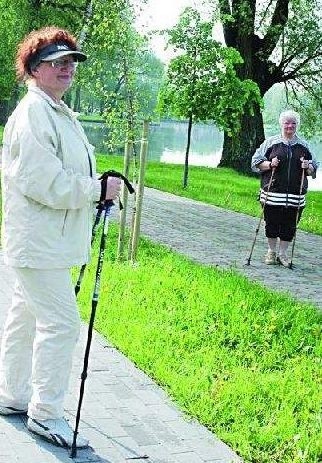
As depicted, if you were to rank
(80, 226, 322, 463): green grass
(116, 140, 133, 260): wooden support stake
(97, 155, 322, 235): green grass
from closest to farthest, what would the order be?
(80, 226, 322, 463): green grass, (116, 140, 133, 260): wooden support stake, (97, 155, 322, 235): green grass

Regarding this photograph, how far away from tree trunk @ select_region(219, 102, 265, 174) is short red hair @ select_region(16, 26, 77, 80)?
24.3 meters

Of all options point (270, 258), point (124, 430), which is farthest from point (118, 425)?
point (270, 258)

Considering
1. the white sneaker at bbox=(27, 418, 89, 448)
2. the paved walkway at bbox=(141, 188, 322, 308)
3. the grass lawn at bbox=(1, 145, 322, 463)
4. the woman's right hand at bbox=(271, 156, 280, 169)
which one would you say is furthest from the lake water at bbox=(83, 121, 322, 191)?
the white sneaker at bbox=(27, 418, 89, 448)

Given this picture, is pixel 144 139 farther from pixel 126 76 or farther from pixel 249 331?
pixel 249 331

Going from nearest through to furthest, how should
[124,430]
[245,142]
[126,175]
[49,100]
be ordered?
[49,100], [124,430], [126,175], [245,142]

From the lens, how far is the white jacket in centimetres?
397

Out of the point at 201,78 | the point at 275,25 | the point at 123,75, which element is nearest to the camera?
the point at 123,75

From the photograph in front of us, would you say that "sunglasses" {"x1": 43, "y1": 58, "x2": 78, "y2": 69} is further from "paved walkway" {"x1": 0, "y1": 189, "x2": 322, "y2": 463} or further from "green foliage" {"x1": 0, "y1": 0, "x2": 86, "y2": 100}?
"green foliage" {"x1": 0, "y1": 0, "x2": 86, "y2": 100}

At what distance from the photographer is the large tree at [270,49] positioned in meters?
28.1

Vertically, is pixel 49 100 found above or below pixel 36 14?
below

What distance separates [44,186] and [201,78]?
1691 centimetres

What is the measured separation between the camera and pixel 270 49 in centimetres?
2873

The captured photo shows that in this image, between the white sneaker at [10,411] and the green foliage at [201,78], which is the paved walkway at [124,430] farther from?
the green foliage at [201,78]

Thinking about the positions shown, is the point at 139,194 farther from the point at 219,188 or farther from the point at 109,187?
the point at 219,188
